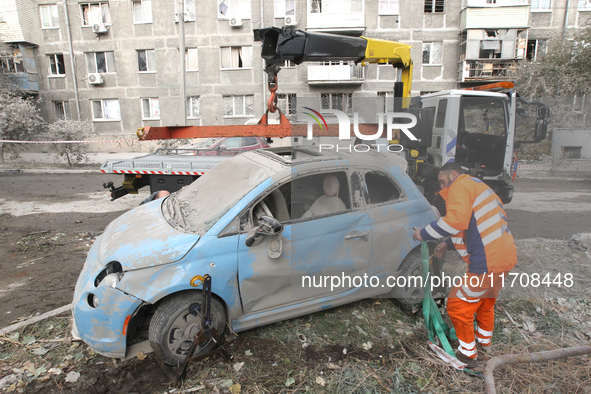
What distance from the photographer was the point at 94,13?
70.7 ft

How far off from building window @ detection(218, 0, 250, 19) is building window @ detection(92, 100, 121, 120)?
841cm

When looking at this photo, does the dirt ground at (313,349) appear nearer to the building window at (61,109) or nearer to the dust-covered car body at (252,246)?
the dust-covered car body at (252,246)

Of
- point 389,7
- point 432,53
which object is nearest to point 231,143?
point 389,7

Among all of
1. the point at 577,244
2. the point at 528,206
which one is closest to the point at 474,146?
the point at 577,244

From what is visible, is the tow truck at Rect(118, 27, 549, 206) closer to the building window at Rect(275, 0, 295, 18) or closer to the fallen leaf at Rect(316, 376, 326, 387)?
the fallen leaf at Rect(316, 376, 326, 387)

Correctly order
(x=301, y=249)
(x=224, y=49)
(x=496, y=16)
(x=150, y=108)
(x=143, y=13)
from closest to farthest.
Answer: (x=301, y=249)
(x=496, y=16)
(x=224, y=49)
(x=143, y=13)
(x=150, y=108)

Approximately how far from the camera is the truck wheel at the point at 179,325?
9.20ft

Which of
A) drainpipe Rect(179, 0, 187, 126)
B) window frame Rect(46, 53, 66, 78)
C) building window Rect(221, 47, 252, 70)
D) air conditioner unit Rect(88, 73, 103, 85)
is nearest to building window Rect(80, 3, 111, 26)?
window frame Rect(46, 53, 66, 78)

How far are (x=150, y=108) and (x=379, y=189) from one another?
21369 mm

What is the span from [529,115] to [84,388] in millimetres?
7568

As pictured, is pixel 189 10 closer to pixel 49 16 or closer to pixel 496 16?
pixel 49 16

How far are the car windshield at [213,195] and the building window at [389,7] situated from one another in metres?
20.2

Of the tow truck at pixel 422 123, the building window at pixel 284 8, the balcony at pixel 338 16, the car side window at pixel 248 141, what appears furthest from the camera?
the building window at pixel 284 8

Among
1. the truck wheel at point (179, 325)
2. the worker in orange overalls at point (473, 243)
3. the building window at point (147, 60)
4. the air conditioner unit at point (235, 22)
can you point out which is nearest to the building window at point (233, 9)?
the air conditioner unit at point (235, 22)
